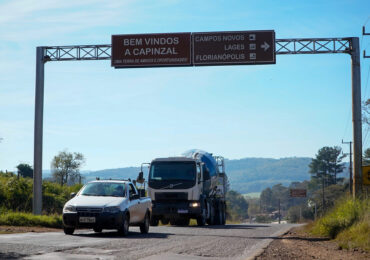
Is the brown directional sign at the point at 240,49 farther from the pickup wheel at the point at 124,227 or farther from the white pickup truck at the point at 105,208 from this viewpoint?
the pickup wheel at the point at 124,227

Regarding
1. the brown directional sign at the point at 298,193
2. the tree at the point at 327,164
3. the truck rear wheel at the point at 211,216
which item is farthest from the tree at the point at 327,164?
the truck rear wheel at the point at 211,216

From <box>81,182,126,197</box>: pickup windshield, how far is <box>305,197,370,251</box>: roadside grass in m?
6.59

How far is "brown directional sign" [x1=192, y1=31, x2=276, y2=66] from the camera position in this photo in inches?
961

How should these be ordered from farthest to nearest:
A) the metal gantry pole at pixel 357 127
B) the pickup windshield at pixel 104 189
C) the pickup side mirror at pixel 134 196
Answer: the metal gantry pole at pixel 357 127 → the pickup side mirror at pixel 134 196 → the pickup windshield at pixel 104 189

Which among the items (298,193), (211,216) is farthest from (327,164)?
(211,216)

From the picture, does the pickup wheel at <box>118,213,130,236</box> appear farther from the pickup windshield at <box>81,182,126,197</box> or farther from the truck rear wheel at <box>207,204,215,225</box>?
the truck rear wheel at <box>207,204,215,225</box>

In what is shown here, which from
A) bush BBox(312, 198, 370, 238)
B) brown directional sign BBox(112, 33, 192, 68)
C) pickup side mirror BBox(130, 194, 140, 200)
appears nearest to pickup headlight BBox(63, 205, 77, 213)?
pickup side mirror BBox(130, 194, 140, 200)

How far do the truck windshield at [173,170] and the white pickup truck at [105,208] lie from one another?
25.5ft

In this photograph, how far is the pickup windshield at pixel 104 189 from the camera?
16.9m

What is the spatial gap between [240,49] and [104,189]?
1028 cm

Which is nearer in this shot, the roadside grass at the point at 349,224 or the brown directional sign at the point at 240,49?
the roadside grass at the point at 349,224

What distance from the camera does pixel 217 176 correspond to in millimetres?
32438

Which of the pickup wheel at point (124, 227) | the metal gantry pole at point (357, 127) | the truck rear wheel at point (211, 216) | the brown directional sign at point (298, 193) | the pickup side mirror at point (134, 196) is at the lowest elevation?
the brown directional sign at point (298, 193)

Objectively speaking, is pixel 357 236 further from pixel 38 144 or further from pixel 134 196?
pixel 38 144
